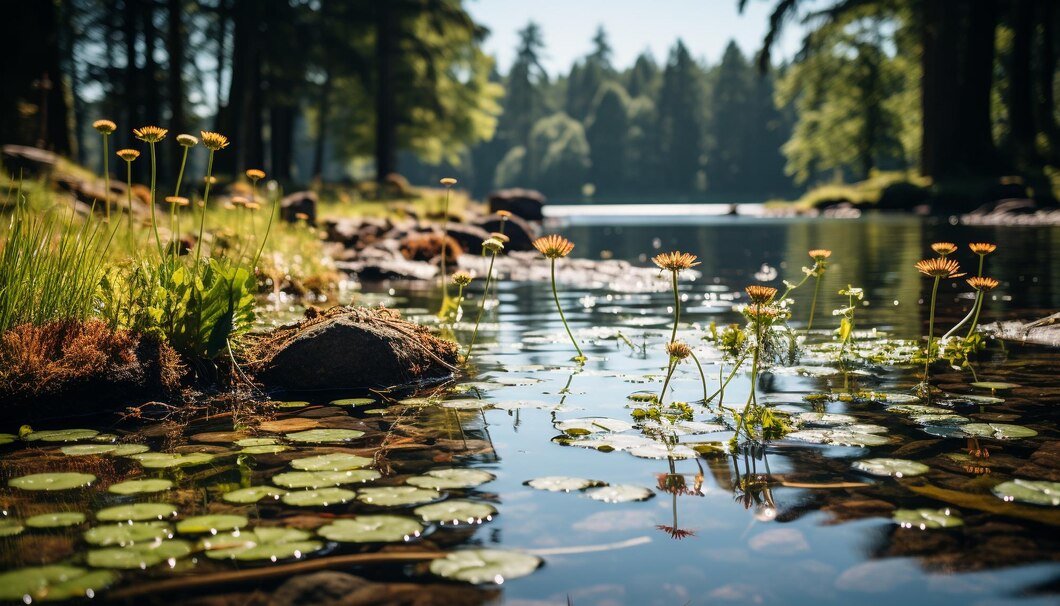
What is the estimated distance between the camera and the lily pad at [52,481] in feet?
10.5

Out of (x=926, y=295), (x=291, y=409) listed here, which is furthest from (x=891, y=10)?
(x=291, y=409)

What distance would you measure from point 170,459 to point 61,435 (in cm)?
75

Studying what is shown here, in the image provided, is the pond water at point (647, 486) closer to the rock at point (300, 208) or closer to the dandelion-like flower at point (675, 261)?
the dandelion-like flower at point (675, 261)

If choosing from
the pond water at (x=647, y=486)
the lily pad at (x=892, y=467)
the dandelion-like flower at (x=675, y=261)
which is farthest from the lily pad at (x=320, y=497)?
the lily pad at (x=892, y=467)

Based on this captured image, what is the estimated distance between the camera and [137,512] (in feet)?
9.57

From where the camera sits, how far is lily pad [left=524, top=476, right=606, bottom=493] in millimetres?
3234

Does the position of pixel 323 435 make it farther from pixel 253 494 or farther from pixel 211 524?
pixel 211 524

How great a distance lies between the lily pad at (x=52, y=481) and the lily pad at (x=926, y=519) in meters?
2.72

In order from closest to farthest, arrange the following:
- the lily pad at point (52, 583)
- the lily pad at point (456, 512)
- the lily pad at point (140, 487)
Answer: the lily pad at point (52, 583) < the lily pad at point (456, 512) < the lily pad at point (140, 487)

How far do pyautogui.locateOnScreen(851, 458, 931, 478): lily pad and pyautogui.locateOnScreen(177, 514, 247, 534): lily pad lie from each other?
85.4 inches

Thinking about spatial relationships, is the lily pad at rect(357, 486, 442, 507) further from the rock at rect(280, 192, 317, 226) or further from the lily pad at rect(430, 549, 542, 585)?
the rock at rect(280, 192, 317, 226)

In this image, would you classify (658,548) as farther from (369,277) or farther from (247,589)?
(369,277)

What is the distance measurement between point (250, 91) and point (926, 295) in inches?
799

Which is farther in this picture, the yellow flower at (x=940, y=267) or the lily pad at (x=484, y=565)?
the yellow flower at (x=940, y=267)
